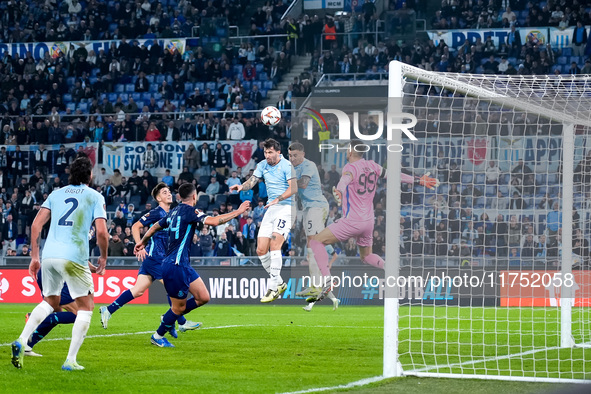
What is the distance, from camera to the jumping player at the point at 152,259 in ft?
36.6

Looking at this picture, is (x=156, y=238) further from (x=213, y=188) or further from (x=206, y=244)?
(x=213, y=188)

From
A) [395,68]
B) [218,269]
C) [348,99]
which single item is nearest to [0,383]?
[395,68]

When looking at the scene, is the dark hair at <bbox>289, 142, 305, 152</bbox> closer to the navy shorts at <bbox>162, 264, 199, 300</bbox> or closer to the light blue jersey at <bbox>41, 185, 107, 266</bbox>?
the navy shorts at <bbox>162, 264, 199, 300</bbox>

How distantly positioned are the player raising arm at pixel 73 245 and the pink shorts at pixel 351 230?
18.3 ft

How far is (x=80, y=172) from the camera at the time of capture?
8062mm

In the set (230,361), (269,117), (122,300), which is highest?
(269,117)

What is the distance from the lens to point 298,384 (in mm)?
7449

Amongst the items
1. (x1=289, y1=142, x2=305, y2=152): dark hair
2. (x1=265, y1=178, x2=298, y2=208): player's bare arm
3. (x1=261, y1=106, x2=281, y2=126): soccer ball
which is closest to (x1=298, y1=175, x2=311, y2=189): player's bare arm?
(x1=261, y1=106, x2=281, y2=126): soccer ball

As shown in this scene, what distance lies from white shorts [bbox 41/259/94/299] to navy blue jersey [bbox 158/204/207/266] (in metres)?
1.84

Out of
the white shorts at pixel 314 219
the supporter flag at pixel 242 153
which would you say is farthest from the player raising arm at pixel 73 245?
the supporter flag at pixel 242 153

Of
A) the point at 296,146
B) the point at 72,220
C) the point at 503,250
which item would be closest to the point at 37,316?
the point at 72,220

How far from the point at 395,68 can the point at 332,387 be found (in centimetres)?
308

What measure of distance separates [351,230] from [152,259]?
3.24 m

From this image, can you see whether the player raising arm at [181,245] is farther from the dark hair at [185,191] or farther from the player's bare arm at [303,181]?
the player's bare arm at [303,181]
